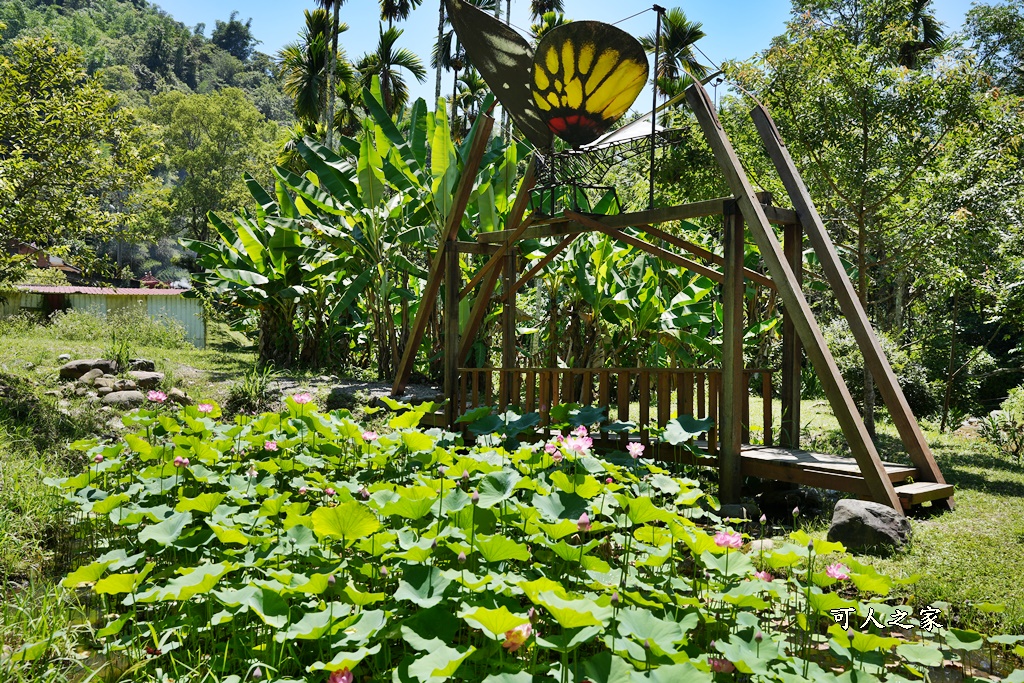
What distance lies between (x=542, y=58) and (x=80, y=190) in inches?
279

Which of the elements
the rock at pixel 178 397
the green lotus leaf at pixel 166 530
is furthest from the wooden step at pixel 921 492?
the rock at pixel 178 397

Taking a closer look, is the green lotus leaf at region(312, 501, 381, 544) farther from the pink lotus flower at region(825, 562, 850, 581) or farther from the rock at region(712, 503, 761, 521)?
the rock at region(712, 503, 761, 521)

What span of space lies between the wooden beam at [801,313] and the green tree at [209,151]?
37.8m

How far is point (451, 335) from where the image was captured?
8125 millimetres

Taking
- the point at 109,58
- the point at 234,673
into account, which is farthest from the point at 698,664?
the point at 109,58

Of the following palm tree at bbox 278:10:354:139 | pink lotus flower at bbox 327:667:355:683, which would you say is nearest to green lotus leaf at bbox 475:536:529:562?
pink lotus flower at bbox 327:667:355:683

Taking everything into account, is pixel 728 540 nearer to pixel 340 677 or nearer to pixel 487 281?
pixel 340 677

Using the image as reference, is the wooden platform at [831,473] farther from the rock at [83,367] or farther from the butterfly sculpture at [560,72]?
the rock at [83,367]

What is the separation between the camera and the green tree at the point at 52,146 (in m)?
9.09

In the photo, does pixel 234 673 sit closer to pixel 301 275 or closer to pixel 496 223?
pixel 496 223

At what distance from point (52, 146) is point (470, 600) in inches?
376

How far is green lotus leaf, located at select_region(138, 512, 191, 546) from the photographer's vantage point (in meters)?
3.20

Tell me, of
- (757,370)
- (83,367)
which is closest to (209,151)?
(83,367)

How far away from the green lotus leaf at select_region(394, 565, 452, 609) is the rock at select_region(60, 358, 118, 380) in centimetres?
999
